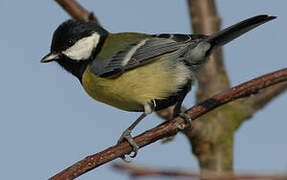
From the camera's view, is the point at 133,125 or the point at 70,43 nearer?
the point at 133,125

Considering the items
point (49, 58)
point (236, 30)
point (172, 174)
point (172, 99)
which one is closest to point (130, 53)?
point (172, 99)

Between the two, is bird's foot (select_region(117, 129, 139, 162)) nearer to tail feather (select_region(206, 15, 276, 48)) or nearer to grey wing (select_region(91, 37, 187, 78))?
grey wing (select_region(91, 37, 187, 78))

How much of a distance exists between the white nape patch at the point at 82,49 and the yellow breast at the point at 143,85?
412 millimetres

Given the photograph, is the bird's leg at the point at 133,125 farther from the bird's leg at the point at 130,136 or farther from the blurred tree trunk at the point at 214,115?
the blurred tree trunk at the point at 214,115

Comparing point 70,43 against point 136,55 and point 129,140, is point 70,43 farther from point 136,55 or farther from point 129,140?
point 129,140

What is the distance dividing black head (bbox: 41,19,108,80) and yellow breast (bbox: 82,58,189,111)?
0.41 meters

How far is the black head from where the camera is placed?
2719 millimetres

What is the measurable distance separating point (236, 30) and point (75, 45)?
1160mm

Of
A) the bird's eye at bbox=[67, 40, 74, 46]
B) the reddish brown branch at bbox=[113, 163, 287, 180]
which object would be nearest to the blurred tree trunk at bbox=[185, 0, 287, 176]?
the bird's eye at bbox=[67, 40, 74, 46]

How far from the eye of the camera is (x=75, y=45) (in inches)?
109

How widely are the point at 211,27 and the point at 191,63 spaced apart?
24.3 inches

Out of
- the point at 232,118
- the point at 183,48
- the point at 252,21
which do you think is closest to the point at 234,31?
the point at 252,21

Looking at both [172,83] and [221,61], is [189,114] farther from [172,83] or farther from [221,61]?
[221,61]

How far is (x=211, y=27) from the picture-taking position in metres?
2.94
